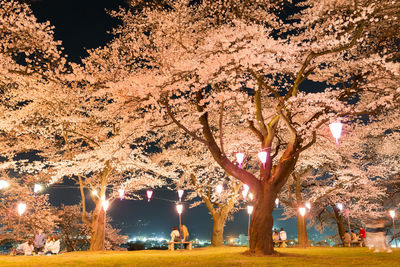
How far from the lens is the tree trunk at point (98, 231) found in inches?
736

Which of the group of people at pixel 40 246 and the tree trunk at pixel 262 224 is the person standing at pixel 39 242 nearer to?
the group of people at pixel 40 246

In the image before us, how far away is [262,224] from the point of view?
1058 cm

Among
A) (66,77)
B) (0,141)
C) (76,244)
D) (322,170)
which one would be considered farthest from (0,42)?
(322,170)

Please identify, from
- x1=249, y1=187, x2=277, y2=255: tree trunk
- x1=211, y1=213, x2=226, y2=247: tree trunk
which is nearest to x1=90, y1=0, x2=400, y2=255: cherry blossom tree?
x1=249, y1=187, x2=277, y2=255: tree trunk

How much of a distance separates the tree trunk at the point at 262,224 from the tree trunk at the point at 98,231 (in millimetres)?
11696

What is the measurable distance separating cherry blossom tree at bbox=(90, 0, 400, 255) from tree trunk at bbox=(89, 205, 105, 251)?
334 inches

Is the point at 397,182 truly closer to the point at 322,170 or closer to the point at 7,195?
the point at 322,170

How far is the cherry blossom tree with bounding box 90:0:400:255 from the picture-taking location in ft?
34.7

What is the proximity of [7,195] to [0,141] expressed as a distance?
6666mm

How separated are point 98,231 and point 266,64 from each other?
1464 centimetres

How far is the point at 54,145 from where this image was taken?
21.2m

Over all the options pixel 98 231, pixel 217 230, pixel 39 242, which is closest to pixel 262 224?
pixel 217 230

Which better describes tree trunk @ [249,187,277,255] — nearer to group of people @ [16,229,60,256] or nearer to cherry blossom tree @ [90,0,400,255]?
cherry blossom tree @ [90,0,400,255]

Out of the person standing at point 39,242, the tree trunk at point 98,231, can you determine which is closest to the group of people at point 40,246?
the person standing at point 39,242
